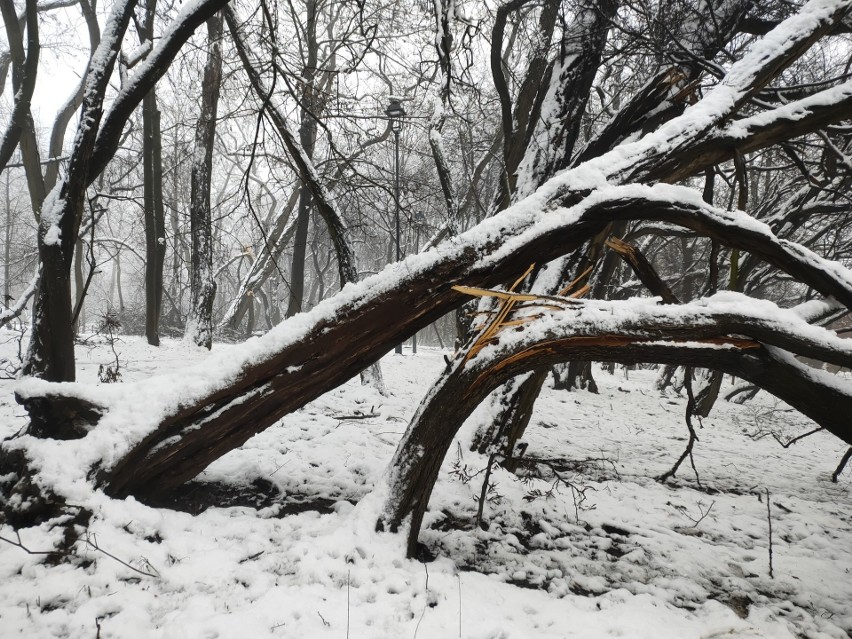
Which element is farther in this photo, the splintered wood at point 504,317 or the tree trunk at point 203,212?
the tree trunk at point 203,212

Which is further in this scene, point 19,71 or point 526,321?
point 19,71

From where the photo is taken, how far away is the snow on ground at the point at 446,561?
5.81 ft

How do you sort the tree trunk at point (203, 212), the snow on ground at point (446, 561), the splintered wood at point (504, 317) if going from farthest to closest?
the tree trunk at point (203, 212) < the splintered wood at point (504, 317) < the snow on ground at point (446, 561)

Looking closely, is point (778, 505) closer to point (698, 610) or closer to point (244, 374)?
point (698, 610)

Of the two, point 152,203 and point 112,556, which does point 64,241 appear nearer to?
point 112,556

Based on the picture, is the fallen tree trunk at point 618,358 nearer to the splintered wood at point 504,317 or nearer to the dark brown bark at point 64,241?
the splintered wood at point 504,317

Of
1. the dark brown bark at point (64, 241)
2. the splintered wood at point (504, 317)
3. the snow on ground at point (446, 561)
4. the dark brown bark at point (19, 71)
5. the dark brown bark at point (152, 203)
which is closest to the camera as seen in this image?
the snow on ground at point (446, 561)

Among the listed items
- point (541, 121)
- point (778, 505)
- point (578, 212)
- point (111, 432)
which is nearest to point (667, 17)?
point (541, 121)

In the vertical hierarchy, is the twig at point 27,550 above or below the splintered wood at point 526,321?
below

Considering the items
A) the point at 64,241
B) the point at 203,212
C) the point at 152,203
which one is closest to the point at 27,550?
the point at 64,241

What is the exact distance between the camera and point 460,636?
1.75m

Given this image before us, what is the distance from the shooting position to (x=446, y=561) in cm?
230

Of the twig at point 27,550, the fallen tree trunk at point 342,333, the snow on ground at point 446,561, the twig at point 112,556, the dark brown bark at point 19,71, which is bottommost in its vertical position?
the snow on ground at point 446,561

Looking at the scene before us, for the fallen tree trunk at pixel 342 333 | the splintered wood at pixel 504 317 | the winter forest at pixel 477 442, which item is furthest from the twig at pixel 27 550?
the splintered wood at pixel 504 317
